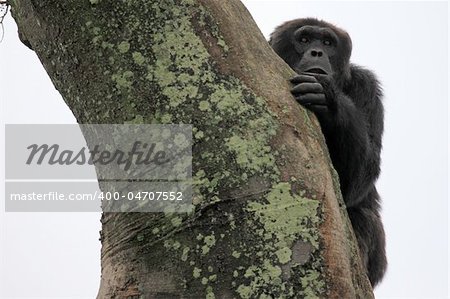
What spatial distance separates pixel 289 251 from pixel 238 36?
1.01 m

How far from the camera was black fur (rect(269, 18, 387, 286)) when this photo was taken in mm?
4754

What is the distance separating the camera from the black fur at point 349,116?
475 cm

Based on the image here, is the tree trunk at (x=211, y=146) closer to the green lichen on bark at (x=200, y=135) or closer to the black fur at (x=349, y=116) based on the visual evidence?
the green lichen on bark at (x=200, y=135)

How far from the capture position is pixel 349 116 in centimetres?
476

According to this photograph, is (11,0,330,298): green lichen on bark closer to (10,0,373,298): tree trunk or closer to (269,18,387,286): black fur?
(10,0,373,298): tree trunk

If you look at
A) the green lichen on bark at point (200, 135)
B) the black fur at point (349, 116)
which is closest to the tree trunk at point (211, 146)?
the green lichen on bark at point (200, 135)

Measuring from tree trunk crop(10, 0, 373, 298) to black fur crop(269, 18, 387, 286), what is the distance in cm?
133

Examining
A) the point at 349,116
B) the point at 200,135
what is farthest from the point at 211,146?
the point at 349,116

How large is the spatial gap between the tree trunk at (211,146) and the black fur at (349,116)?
1.33 m

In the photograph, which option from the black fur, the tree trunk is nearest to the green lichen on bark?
the tree trunk

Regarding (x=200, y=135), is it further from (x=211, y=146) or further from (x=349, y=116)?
(x=349, y=116)

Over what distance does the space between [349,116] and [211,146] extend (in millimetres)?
2280

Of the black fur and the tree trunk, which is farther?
the black fur

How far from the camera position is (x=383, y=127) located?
617cm
